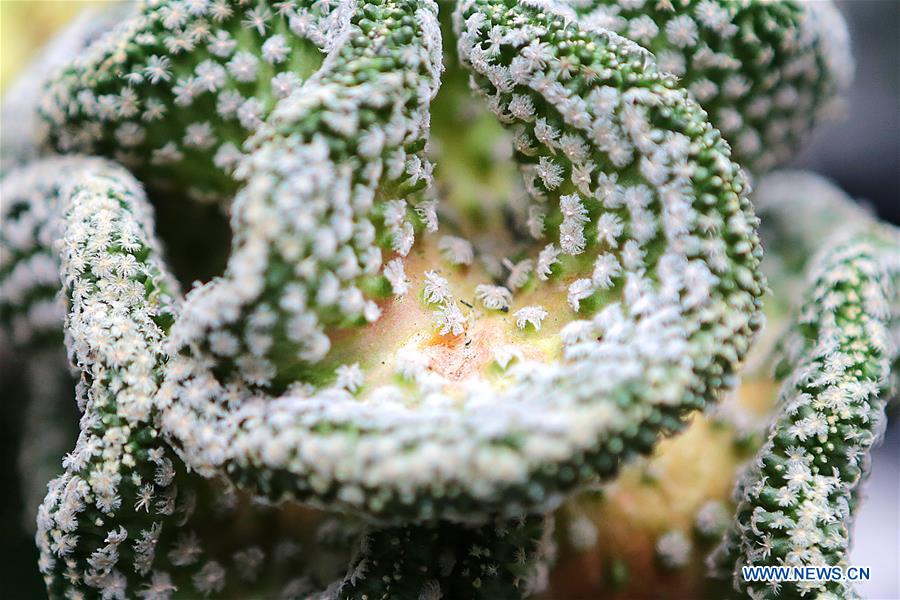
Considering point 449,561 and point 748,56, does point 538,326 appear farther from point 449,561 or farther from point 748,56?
point 748,56

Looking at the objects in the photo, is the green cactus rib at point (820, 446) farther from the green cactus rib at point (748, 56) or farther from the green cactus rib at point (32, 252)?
the green cactus rib at point (32, 252)

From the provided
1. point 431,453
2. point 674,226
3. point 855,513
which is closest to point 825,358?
point 855,513

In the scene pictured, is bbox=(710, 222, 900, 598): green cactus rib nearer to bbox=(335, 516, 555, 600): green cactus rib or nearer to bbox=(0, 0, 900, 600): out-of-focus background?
bbox=(335, 516, 555, 600): green cactus rib

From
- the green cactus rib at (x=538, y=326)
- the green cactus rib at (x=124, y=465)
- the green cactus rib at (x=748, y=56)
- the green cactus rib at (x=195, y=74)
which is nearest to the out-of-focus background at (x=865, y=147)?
the green cactus rib at (x=748, y=56)

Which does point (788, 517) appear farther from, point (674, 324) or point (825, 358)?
point (674, 324)

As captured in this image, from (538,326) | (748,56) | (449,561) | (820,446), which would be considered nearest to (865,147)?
(748,56)

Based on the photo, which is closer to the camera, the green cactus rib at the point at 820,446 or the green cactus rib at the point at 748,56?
the green cactus rib at the point at 820,446
